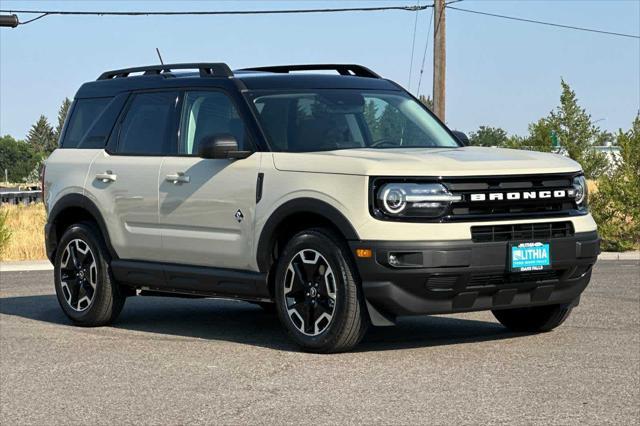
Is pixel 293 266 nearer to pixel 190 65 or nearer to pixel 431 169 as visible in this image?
pixel 431 169

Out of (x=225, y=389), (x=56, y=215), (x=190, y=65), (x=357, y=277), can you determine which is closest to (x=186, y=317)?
(x=56, y=215)

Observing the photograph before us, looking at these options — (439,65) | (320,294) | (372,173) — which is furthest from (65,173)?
(439,65)

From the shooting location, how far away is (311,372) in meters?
8.23

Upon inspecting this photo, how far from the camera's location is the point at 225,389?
302 inches

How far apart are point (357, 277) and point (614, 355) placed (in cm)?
183

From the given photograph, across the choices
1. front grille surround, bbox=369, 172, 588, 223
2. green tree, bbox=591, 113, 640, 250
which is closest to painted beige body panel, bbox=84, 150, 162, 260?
front grille surround, bbox=369, 172, 588, 223

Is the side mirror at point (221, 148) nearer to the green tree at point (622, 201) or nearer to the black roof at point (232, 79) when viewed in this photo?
the black roof at point (232, 79)

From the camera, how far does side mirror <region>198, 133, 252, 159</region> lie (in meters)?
9.48

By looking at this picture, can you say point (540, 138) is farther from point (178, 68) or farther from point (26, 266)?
point (178, 68)

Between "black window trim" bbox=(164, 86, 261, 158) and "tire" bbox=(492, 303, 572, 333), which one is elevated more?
"black window trim" bbox=(164, 86, 261, 158)

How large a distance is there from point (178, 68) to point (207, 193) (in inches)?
57.8

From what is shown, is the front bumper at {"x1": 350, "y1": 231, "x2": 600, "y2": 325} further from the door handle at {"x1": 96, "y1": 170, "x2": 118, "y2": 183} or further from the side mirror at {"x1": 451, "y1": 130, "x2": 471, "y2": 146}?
the door handle at {"x1": 96, "y1": 170, "x2": 118, "y2": 183}

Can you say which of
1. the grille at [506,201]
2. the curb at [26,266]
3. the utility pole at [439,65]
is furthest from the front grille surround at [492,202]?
the utility pole at [439,65]

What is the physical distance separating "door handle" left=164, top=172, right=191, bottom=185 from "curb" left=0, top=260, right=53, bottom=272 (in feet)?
30.2
